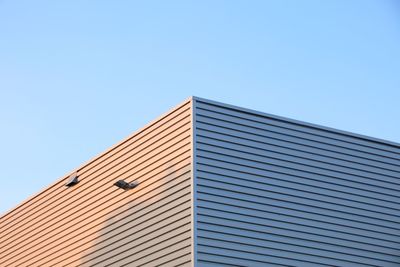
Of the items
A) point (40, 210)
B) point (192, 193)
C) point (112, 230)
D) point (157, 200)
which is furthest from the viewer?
point (40, 210)

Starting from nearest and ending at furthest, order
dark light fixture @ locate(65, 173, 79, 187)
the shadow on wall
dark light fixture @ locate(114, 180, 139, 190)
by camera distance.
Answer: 1. the shadow on wall
2. dark light fixture @ locate(114, 180, 139, 190)
3. dark light fixture @ locate(65, 173, 79, 187)

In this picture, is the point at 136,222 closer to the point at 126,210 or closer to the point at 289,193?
the point at 126,210

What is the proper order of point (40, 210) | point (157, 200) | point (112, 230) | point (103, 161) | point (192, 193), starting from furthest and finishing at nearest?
1. point (40, 210)
2. point (103, 161)
3. point (112, 230)
4. point (157, 200)
5. point (192, 193)

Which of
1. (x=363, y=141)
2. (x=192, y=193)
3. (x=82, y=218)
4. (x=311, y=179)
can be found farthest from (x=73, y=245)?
(x=363, y=141)

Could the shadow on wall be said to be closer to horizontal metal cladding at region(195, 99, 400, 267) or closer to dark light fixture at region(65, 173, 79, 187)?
horizontal metal cladding at region(195, 99, 400, 267)

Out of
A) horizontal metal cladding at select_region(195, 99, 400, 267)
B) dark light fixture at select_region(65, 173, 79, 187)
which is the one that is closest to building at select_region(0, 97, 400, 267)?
horizontal metal cladding at select_region(195, 99, 400, 267)

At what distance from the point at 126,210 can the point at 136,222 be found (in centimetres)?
66

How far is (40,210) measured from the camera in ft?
84.1

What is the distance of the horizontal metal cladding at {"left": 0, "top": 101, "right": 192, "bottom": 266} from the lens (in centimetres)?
1969

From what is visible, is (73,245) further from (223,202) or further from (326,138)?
(326,138)

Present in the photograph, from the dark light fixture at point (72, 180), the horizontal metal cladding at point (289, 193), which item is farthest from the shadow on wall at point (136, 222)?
the dark light fixture at point (72, 180)

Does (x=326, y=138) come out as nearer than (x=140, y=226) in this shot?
No

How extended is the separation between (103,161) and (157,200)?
342cm

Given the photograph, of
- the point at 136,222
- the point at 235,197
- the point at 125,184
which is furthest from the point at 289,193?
the point at 125,184
